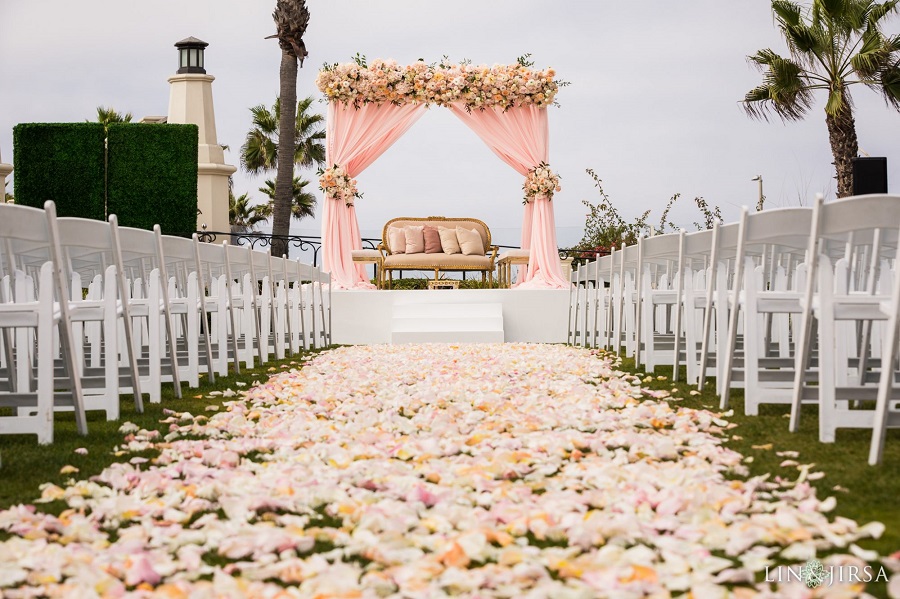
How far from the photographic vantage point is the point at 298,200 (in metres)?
28.5

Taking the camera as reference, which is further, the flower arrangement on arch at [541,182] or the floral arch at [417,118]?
the flower arrangement on arch at [541,182]

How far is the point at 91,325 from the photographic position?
539cm

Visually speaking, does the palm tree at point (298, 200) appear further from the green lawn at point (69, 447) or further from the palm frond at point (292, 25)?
the green lawn at point (69, 447)

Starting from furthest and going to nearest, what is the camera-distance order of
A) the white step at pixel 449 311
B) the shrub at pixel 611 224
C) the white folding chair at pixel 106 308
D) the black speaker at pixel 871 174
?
the shrub at pixel 611 224, the white step at pixel 449 311, the black speaker at pixel 871 174, the white folding chair at pixel 106 308

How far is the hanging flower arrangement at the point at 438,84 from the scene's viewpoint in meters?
11.9

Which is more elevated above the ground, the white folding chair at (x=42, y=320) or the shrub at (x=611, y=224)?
the shrub at (x=611, y=224)

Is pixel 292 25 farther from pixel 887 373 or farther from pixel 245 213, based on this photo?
pixel 245 213

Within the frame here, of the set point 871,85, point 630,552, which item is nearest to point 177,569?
point 630,552

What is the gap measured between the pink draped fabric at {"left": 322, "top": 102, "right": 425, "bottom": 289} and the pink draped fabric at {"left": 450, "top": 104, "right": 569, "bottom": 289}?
91 cm

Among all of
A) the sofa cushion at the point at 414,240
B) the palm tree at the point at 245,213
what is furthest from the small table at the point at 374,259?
the palm tree at the point at 245,213

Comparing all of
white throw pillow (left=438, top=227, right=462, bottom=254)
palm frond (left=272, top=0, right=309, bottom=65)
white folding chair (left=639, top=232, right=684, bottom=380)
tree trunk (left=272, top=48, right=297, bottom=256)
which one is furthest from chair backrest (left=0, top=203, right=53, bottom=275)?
palm frond (left=272, top=0, right=309, bottom=65)

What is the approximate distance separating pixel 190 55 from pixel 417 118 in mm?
9356

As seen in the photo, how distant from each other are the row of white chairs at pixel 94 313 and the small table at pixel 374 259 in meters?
4.82

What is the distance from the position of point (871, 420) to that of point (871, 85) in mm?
12093
